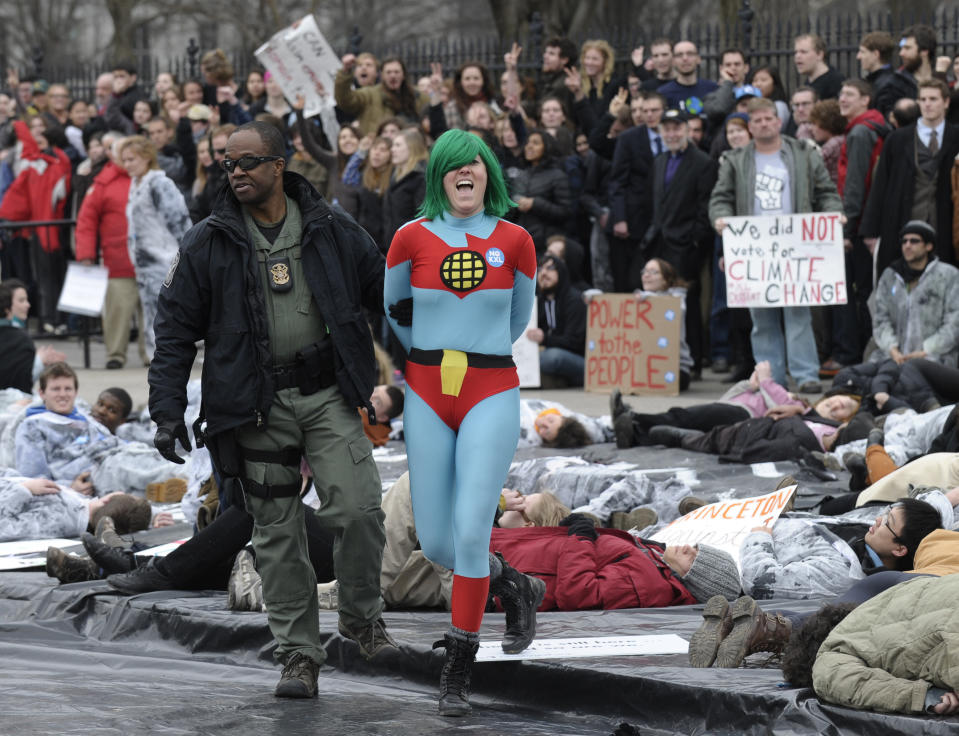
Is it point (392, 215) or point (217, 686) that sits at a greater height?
point (392, 215)

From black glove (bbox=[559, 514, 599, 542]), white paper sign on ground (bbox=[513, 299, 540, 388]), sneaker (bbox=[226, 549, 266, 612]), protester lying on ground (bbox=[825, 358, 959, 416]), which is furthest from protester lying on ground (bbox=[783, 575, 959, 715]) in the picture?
white paper sign on ground (bbox=[513, 299, 540, 388])

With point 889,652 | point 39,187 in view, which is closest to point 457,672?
point 889,652

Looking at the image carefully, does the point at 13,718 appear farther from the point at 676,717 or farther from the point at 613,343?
the point at 613,343

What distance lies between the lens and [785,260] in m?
13.4

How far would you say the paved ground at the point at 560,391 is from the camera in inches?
537

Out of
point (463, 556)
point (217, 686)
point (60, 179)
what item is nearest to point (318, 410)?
point (463, 556)

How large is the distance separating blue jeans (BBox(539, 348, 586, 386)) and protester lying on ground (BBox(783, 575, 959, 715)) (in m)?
8.94

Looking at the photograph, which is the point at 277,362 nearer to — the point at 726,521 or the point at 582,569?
the point at 582,569

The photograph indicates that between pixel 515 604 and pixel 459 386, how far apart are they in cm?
100

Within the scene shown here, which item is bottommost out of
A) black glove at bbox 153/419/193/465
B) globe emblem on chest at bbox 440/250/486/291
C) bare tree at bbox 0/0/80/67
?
black glove at bbox 153/419/193/465

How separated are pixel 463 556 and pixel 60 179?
1355cm

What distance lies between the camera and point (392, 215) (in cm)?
1466

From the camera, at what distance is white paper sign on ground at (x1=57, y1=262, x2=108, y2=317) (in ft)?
53.1

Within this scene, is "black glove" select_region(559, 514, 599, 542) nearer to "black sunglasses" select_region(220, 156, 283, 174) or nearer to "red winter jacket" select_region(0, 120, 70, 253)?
"black sunglasses" select_region(220, 156, 283, 174)
